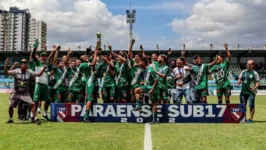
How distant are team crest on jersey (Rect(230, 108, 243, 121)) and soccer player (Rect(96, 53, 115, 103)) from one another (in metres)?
3.91

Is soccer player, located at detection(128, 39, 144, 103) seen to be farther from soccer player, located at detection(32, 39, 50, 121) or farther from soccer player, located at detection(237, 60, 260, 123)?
soccer player, located at detection(237, 60, 260, 123)

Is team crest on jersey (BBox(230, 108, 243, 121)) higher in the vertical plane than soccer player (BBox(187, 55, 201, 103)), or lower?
lower

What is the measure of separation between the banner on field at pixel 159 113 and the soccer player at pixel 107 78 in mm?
650

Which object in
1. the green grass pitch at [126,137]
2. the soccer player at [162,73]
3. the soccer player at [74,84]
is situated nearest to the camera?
the green grass pitch at [126,137]

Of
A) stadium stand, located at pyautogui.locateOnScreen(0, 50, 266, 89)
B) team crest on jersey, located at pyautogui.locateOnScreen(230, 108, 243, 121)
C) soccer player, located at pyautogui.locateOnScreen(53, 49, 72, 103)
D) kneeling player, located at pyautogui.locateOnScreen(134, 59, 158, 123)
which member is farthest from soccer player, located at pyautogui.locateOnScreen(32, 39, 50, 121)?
stadium stand, located at pyautogui.locateOnScreen(0, 50, 266, 89)

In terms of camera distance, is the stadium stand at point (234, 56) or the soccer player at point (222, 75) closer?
the soccer player at point (222, 75)

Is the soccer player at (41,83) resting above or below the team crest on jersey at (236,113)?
above

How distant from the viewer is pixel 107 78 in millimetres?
11680

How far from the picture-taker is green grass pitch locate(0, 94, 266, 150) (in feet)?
22.5

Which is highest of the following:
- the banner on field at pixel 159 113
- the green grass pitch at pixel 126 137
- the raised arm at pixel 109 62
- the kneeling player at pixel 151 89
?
the raised arm at pixel 109 62

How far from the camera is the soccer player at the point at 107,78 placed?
11.6 metres

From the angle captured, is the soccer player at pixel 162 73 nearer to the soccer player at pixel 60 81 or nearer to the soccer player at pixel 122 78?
the soccer player at pixel 122 78

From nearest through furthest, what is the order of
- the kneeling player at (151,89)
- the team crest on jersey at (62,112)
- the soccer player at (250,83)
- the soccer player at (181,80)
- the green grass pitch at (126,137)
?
the green grass pitch at (126,137), the kneeling player at (151,89), the team crest on jersey at (62,112), the soccer player at (250,83), the soccer player at (181,80)

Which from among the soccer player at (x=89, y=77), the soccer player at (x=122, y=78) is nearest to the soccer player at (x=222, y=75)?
the soccer player at (x=122, y=78)
